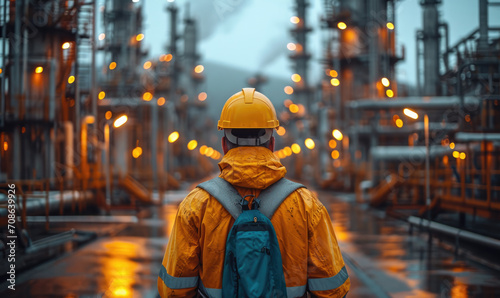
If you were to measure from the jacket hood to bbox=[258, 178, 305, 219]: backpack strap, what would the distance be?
0.05 meters

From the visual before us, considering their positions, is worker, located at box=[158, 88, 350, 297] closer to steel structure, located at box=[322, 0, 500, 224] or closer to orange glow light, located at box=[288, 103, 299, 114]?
steel structure, located at box=[322, 0, 500, 224]

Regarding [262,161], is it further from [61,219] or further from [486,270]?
[61,219]

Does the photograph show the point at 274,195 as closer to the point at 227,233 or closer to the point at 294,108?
the point at 227,233

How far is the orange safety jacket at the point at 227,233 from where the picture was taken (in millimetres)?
2729

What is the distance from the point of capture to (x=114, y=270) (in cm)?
897

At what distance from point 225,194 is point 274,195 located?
0.80ft

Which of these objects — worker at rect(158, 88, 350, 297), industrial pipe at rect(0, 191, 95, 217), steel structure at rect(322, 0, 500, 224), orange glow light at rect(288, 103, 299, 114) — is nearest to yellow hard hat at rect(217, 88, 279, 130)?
worker at rect(158, 88, 350, 297)

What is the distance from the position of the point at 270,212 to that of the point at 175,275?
21.9 inches

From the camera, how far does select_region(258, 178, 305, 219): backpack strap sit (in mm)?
2742

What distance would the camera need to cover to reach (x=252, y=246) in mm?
2557

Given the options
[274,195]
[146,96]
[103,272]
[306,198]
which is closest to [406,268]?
[103,272]

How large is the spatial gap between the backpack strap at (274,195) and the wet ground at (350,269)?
16.0ft

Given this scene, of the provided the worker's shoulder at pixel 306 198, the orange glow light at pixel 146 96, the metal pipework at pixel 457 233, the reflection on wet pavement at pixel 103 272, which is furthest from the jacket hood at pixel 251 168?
the orange glow light at pixel 146 96

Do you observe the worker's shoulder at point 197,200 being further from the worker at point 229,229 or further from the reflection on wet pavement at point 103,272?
the reflection on wet pavement at point 103,272
